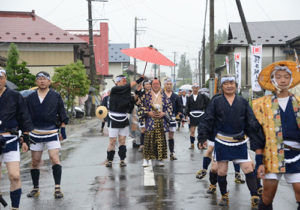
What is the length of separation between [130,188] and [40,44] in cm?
3024

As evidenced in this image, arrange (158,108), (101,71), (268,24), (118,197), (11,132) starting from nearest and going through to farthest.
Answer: (11,132) < (118,197) < (158,108) < (268,24) < (101,71)

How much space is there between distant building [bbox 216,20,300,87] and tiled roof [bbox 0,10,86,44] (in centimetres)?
1344

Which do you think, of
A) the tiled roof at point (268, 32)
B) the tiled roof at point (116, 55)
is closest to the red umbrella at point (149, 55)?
the tiled roof at point (268, 32)

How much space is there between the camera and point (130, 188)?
269 inches

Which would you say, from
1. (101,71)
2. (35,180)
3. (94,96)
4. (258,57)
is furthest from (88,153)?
(101,71)

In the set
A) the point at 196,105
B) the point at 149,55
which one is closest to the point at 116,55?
the point at 196,105

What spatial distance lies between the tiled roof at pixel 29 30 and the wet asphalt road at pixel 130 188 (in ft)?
85.4

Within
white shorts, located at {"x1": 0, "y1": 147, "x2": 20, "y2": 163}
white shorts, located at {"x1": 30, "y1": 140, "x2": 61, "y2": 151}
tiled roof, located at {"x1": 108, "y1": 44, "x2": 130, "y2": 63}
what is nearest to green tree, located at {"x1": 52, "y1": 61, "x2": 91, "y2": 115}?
white shorts, located at {"x1": 30, "y1": 140, "x2": 61, "y2": 151}

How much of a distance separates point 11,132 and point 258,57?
631 inches

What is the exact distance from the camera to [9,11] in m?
37.7

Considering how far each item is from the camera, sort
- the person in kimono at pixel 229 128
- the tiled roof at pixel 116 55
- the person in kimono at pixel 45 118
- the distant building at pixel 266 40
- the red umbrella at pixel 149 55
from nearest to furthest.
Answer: the person in kimono at pixel 229 128
the person in kimono at pixel 45 118
the red umbrella at pixel 149 55
the distant building at pixel 266 40
the tiled roof at pixel 116 55

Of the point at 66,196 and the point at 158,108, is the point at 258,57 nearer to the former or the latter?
the point at 158,108

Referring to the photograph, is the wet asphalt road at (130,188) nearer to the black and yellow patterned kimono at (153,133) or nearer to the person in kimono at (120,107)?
the black and yellow patterned kimono at (153,133)

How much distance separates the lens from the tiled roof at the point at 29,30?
3447 cm
